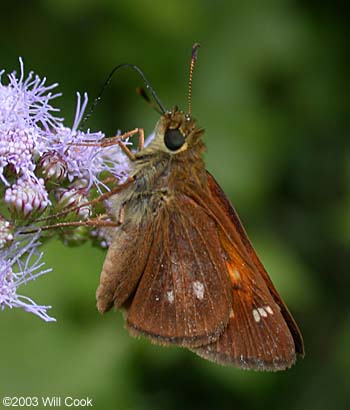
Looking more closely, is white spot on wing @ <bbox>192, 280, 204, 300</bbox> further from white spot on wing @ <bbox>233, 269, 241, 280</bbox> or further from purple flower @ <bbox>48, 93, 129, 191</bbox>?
purple flower @ <bbox>48, 93, 129, 191</bbox>

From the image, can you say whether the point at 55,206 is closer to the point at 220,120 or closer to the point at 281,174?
the point at 220,120

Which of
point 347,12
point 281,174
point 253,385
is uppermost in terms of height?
point 347,12

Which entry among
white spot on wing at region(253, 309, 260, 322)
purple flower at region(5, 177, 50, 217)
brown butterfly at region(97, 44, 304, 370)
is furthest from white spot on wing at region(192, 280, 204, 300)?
purple flower at region(5, 177, 50, 217)

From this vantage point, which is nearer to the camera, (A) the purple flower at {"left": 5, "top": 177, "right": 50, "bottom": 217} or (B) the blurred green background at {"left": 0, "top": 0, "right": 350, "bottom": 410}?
(A) the purple flower at {"left": 5, "top": 177, "right": 50, "bottom": 217}

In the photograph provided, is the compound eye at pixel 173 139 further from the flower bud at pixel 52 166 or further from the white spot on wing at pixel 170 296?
the white spot on wing at pixel 170 296

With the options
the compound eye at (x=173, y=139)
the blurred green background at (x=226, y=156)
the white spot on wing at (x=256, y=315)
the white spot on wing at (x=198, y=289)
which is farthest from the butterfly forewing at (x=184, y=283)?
the blurred green background at (x=226, y=156)

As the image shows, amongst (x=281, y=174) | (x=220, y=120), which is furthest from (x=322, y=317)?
(x=220, y=120)

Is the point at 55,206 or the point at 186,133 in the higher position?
the point at 186,133

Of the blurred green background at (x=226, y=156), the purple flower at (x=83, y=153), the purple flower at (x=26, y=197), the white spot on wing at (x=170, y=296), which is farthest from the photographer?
the blurred green background at (x=226, y=156)
